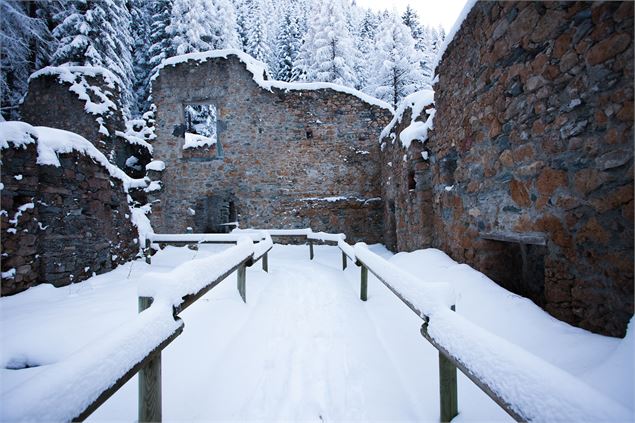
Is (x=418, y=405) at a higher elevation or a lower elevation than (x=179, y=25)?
lower

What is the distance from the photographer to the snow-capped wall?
4027 mm

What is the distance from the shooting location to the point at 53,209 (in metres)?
4.65

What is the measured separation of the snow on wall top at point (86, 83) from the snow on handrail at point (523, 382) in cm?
1315

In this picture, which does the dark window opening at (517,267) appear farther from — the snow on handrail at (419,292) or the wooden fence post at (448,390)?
the wooden fence post at (448,390)

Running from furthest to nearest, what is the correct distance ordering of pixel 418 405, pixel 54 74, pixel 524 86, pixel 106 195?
pixel 54 74 → pixel 106 195 → pixel 524 86 → pixel 418 405

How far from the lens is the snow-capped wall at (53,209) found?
4027 mm

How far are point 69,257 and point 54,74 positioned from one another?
9549 millimetres

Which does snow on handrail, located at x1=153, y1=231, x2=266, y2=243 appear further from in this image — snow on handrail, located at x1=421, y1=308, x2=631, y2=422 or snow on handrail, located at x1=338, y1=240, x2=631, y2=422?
snow on handrail, located at x1=421, y1=308, x2=631, y2=422

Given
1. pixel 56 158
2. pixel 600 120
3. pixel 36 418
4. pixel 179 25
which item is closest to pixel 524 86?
pixel 600 120

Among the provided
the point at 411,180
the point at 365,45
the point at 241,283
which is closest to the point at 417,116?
the point at 411,180

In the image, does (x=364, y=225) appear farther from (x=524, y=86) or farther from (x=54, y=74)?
(x=54, y=74)

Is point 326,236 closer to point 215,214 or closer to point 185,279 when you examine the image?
point 185,279

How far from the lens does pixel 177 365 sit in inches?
90.1

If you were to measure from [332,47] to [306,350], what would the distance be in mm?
19722
